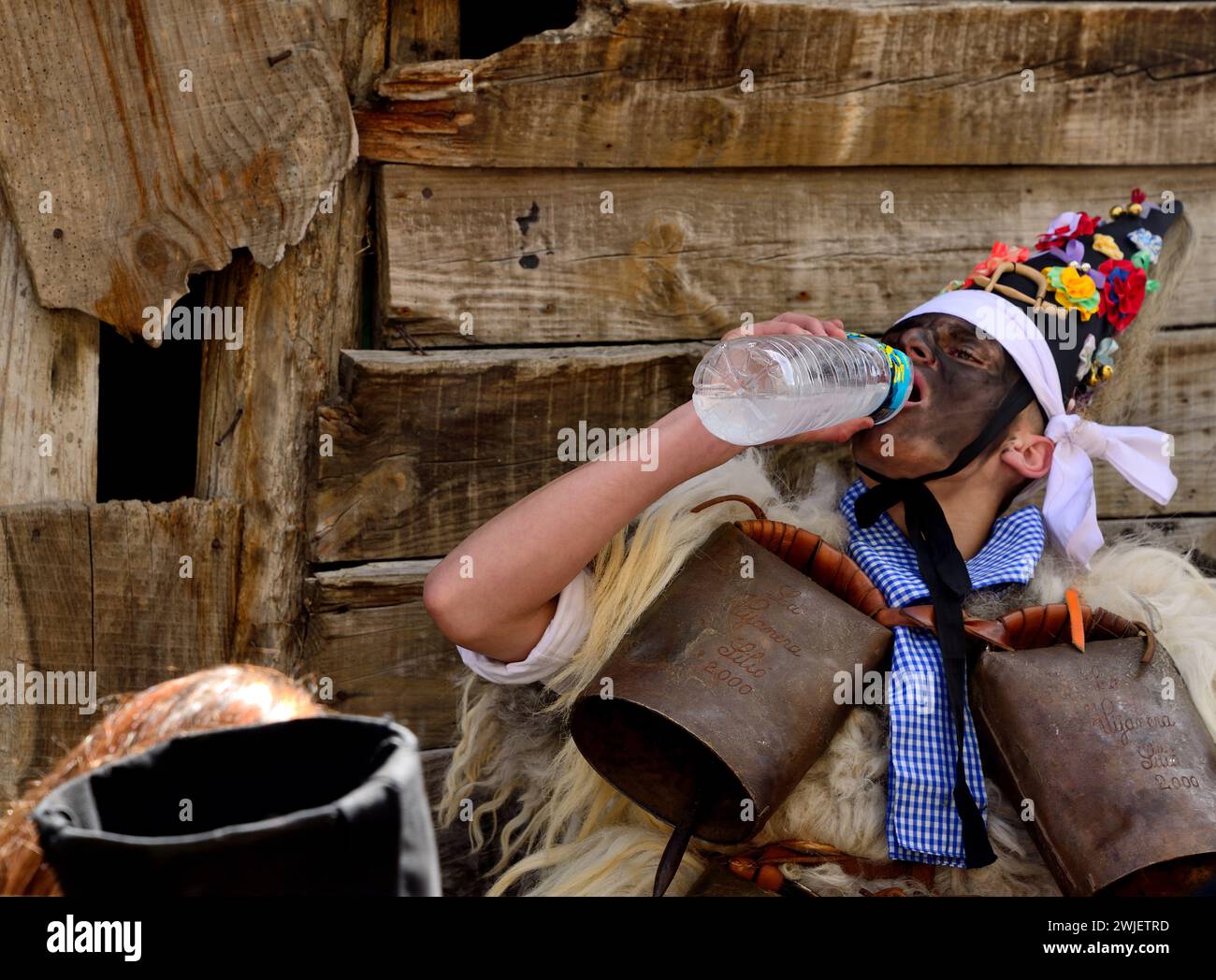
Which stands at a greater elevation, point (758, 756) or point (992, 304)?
point (992, 304)

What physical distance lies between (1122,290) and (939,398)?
437 mm

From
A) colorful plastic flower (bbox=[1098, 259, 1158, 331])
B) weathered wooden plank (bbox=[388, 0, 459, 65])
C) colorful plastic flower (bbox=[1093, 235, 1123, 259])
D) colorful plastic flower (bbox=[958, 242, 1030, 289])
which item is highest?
weathered wooden plank (bbox=[388, 0, 459, 65])

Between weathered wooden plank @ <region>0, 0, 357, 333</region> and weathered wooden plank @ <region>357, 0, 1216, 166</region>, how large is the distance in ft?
0.59

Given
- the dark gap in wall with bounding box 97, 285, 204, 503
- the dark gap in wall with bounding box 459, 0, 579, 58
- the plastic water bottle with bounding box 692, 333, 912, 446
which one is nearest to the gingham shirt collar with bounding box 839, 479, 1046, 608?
the plastic water bottle with bounding box 692, 333, 912, 446

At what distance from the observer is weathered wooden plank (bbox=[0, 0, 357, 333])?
182 centimetres

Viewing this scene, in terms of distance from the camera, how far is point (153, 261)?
75.2 inches

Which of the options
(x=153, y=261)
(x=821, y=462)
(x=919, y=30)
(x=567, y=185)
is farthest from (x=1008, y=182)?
(x=153, y=261)

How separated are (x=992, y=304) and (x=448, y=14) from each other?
108 centimetres

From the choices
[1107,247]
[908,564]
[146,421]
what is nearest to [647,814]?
[908,564]

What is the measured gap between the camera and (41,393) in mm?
1944

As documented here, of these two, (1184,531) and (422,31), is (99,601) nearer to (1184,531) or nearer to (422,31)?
(422,31)
